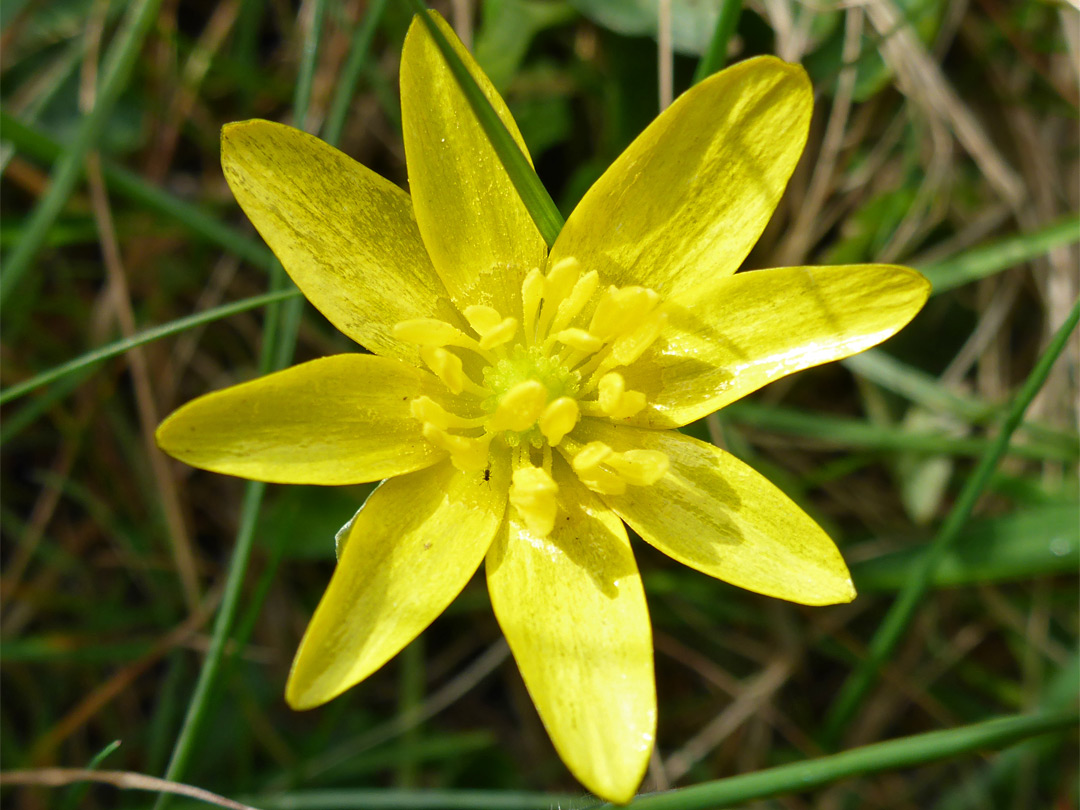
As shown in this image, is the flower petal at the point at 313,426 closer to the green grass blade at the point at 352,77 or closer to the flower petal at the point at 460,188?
the flower petal at the point at 460,188

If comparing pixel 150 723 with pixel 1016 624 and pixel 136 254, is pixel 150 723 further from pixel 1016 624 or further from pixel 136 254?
pixel 1016 624

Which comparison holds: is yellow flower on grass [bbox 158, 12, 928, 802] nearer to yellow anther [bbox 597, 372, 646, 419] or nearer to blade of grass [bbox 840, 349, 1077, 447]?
yellow anther [bbox 597, 372, 646, 419]

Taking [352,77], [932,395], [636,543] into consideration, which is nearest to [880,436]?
[932,395]

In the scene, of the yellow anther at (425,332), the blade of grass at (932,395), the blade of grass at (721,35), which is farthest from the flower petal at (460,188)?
the blade of grass at (932,395)

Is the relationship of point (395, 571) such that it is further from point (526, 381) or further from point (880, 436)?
point (880, 436)

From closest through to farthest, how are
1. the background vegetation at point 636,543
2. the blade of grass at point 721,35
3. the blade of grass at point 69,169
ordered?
the blade of grass at point 721,35, the blade of grass at point 69,169, the background vegetation at point 636,543

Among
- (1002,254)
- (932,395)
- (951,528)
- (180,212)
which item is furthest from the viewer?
(932,395)
